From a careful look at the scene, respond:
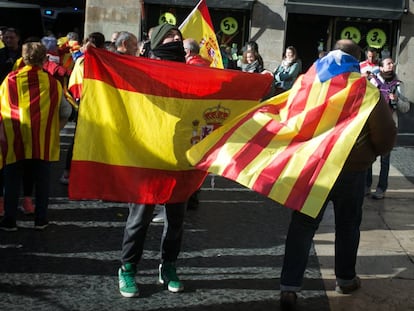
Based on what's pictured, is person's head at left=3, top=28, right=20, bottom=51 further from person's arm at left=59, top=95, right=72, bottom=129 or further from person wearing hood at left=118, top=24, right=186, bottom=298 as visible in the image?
person wearing hood at left=118, top=24, right=186, bottom=298

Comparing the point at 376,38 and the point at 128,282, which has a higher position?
the point at 376,38

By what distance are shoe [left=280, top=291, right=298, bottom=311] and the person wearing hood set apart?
0.70 meters

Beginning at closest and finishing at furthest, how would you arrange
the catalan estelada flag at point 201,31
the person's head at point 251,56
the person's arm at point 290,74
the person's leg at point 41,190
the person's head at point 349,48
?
the person's head at point 349,48
the person's leg at point 41,190
the catalan estelada flag at point 201,31
the person's head at point 251,56
the person's arm at point 290,74

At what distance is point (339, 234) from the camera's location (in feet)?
15.6

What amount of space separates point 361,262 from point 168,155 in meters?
1.98

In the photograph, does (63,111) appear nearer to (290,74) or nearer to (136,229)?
(136,229)

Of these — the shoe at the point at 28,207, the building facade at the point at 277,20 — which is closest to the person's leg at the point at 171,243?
the shoe at the point at 28,207

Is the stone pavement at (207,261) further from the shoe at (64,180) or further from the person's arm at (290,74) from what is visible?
the person's arm at (290,74)

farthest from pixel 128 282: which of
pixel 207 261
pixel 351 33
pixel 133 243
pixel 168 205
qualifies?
pixel 351 33

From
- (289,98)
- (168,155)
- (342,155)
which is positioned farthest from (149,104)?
(342,155)

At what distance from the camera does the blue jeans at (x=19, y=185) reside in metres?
5.93

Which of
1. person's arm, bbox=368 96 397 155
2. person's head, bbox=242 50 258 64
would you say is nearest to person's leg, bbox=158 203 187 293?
person's arm, bbox=368 96 397 155

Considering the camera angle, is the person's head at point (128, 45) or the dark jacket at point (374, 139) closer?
the dark jacket at point (374, 139)

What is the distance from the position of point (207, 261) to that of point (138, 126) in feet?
4.62
